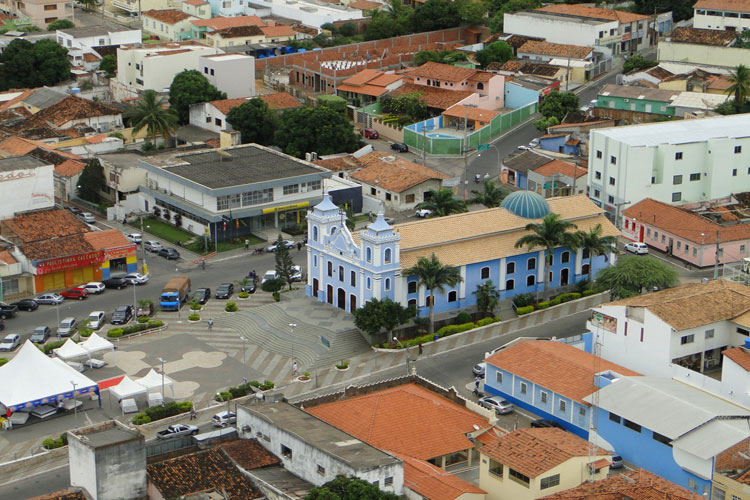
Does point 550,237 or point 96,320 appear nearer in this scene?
point 96,320

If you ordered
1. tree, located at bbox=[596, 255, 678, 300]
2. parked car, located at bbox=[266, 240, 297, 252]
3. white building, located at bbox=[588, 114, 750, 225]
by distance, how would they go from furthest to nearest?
1. white building, located at bbox=[588, 114, 750, 225]
2. parked car, located at bbox=[266, 240, 297, 252]
3. tree, located at bbox=[596, 255, 678, 300]

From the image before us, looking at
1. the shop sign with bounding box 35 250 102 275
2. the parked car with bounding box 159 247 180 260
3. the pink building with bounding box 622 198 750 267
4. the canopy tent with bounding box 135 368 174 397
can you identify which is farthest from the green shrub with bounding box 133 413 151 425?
the pink building with bounding box 622 198 750 267

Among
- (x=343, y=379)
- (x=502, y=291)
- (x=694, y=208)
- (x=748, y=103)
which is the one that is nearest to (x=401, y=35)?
(x=748, y=103)

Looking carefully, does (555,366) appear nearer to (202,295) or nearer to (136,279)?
(202,295)

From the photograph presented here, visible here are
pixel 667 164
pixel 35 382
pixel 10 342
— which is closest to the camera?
pixel 35 382

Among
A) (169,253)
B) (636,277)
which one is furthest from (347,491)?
(169,253)

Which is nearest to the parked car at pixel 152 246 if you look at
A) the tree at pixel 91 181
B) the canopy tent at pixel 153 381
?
the tree at pixel 91 181

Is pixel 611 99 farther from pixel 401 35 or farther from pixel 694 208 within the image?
pixel 401 35

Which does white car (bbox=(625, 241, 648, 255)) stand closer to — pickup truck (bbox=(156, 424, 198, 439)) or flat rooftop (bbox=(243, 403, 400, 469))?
flat rooftop (bbox=(243, 403, 400, 469))
